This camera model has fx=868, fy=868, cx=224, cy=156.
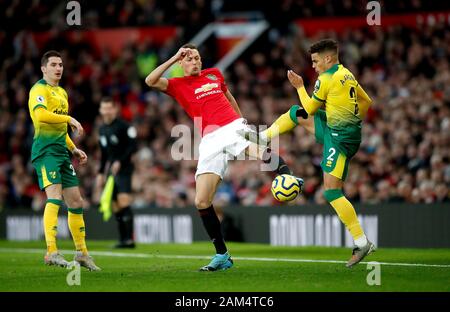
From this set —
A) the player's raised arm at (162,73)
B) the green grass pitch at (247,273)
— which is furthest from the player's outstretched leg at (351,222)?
the player's raised arm at (162,73)

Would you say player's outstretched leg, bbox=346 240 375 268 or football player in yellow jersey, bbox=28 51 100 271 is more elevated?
football player in yellow jersey, bbox=28 51 100 271

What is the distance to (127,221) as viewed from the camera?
51.0 feet

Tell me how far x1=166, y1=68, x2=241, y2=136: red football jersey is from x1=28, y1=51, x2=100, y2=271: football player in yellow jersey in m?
1.29

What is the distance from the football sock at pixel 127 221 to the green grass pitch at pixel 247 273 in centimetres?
221

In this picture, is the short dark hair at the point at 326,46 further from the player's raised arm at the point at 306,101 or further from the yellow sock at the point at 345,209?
the yellow sock at the point at 345,209

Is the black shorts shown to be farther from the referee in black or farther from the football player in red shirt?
the football player in red shirt

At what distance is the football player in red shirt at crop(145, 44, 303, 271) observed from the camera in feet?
32.0

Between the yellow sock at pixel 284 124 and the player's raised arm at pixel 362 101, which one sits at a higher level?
the player's raised arm at pixel 362 101

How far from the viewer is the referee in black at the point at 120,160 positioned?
1559 cm

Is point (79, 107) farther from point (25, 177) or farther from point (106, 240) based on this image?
point (106, 240)

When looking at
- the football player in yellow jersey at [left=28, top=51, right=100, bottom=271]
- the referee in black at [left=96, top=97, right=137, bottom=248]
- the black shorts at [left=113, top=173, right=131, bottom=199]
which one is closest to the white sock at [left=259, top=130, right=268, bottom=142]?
the football player in yellow jersey at [left=28, top=51, right=100, bottom=271]

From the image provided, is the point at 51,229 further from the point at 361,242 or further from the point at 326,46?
the point at 326,46

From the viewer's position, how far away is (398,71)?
64.0 ft

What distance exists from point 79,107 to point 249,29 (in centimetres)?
527
